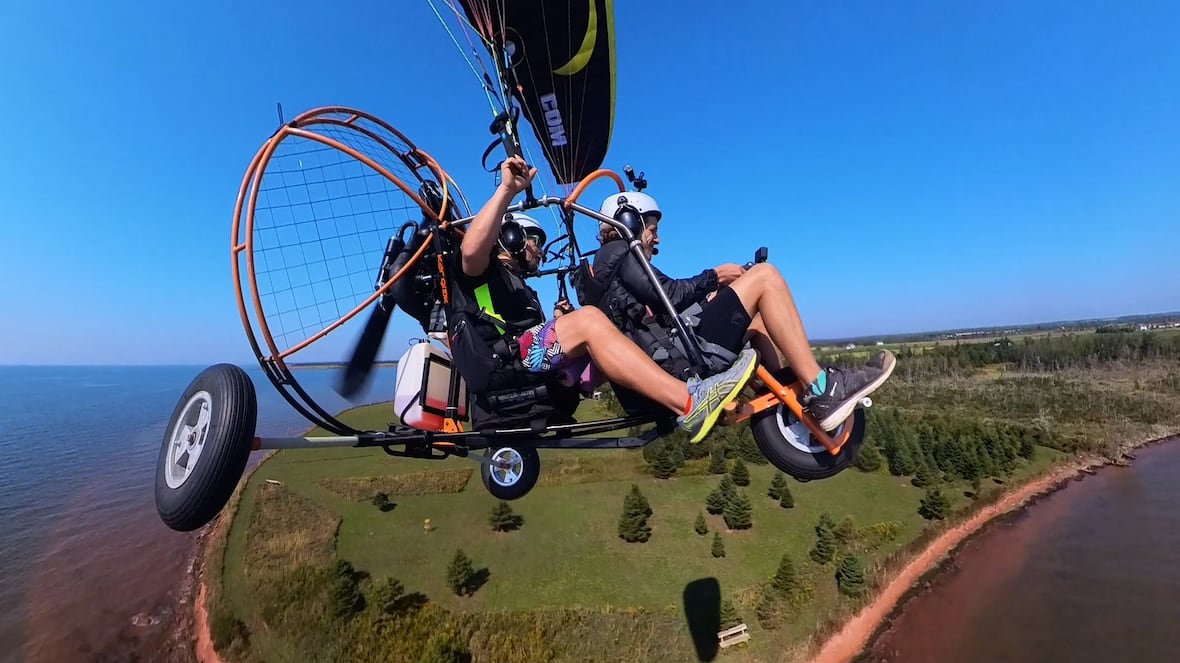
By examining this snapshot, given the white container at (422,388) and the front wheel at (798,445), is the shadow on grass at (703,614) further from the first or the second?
the white container at (422,388)

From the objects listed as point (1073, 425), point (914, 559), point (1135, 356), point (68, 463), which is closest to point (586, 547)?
point (914, 559)

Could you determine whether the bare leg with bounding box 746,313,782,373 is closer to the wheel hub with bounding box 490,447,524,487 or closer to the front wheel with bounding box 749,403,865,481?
the front wheel with bounding box 749,403,865,481

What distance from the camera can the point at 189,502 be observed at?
7.97 feet

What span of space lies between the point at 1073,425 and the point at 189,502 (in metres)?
53.0

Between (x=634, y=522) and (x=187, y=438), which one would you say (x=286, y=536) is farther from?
(x=187, y=438)

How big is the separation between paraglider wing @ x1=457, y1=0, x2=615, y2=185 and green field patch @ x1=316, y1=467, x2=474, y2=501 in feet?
61.7

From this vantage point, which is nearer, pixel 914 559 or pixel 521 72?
pixel 521 72

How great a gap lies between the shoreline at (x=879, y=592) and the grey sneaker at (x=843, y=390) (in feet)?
51.1

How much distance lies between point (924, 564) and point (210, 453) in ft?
80.3

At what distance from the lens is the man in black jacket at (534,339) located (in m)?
2.54

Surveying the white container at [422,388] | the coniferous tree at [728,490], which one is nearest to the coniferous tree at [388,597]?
the coniferous tree at [728,490]

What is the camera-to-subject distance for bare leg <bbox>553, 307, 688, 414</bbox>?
104 inches

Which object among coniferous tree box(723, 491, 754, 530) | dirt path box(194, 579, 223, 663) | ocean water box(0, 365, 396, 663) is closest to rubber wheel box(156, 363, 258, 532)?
ocean water box(0, 365, 396, 663)

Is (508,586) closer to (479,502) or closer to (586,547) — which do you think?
(586,547)
